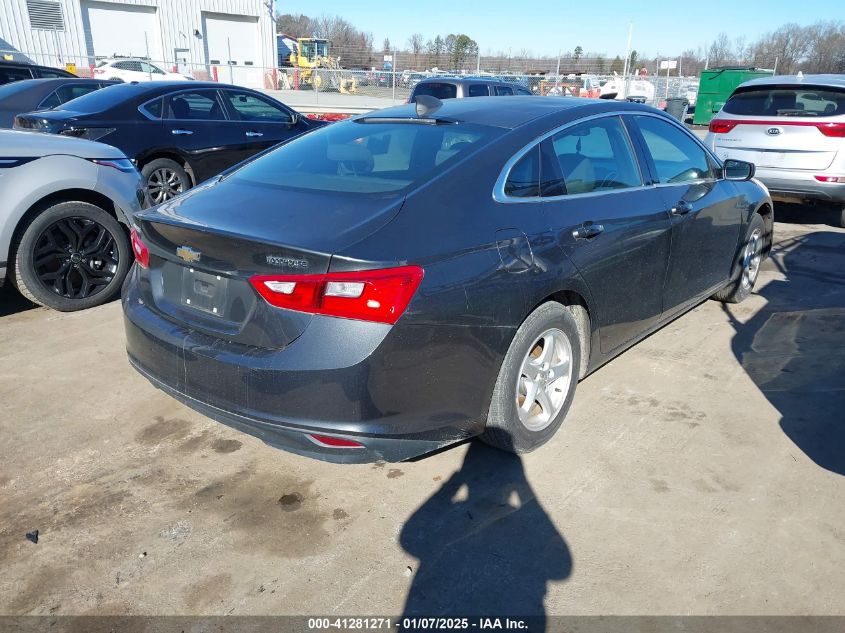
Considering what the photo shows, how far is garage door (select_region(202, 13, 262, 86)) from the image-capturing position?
3872 centimetres

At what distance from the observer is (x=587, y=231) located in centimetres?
326

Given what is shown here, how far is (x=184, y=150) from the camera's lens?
777 centimetres

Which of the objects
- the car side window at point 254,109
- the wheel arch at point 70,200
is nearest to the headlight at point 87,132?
the car side window at point 254,109

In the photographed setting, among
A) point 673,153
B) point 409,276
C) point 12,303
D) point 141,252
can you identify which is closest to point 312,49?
point 12,303

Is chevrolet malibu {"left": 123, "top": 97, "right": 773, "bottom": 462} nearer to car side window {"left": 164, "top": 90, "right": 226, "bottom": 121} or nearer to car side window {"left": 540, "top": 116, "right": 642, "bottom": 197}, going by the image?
car side window {"left": 540, "top": 116, "right": 642, "bottom": 197}

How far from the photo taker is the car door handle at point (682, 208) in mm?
3991

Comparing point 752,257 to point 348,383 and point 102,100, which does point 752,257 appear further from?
point 102,100

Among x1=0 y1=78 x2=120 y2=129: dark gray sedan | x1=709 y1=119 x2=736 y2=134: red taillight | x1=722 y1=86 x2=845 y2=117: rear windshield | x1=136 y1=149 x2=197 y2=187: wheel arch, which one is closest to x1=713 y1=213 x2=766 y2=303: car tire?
x1=722 y1=86 x2=845 y2=117: rear windshield

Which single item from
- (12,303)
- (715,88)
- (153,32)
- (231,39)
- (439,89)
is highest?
(153,32)

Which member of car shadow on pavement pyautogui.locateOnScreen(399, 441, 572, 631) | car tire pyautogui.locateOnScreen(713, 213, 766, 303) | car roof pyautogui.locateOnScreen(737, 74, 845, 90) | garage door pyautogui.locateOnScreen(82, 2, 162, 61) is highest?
garage door pyautogui.locateOnScreen(82, 2, 162, 61)

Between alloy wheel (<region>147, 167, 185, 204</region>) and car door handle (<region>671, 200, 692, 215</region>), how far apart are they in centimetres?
560

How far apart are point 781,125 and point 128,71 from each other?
26.1 metres

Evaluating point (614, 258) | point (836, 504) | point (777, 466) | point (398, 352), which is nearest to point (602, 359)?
point (614, 258)

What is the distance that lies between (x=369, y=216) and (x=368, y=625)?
1.47 meters
